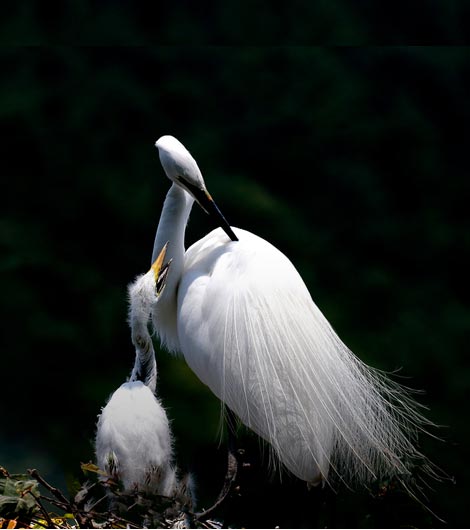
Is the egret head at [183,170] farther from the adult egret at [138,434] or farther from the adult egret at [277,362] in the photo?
the adult egret at [138,434]

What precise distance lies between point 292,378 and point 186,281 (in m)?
0.36

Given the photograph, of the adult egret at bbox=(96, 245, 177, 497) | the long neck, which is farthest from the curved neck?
the long neck

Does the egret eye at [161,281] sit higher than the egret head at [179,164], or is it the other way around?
the egret head at [179,164]

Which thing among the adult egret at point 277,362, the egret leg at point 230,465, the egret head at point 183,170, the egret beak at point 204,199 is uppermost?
the egret head at point 183,170

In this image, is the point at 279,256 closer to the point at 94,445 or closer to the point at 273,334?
the point at 273,334

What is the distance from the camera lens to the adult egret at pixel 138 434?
5.91 ft

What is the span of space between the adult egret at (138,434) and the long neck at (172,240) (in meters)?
0.19

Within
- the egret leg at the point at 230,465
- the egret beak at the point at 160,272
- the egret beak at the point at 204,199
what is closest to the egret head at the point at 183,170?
the egret beak at the point at 204,199

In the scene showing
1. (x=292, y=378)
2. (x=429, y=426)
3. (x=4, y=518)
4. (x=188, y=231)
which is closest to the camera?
(x=4, y=518)

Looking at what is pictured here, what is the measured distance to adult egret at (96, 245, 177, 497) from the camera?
1803mm

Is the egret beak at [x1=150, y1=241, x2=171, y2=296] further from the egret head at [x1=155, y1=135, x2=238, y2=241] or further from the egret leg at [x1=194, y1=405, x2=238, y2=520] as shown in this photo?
the egret leg at [x1=194, y1=405, x2=238, y2=520]

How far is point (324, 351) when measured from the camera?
196 centimetres

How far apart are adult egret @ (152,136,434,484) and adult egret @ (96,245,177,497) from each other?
153mm

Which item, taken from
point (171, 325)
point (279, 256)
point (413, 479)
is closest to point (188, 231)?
point (171, 325)
